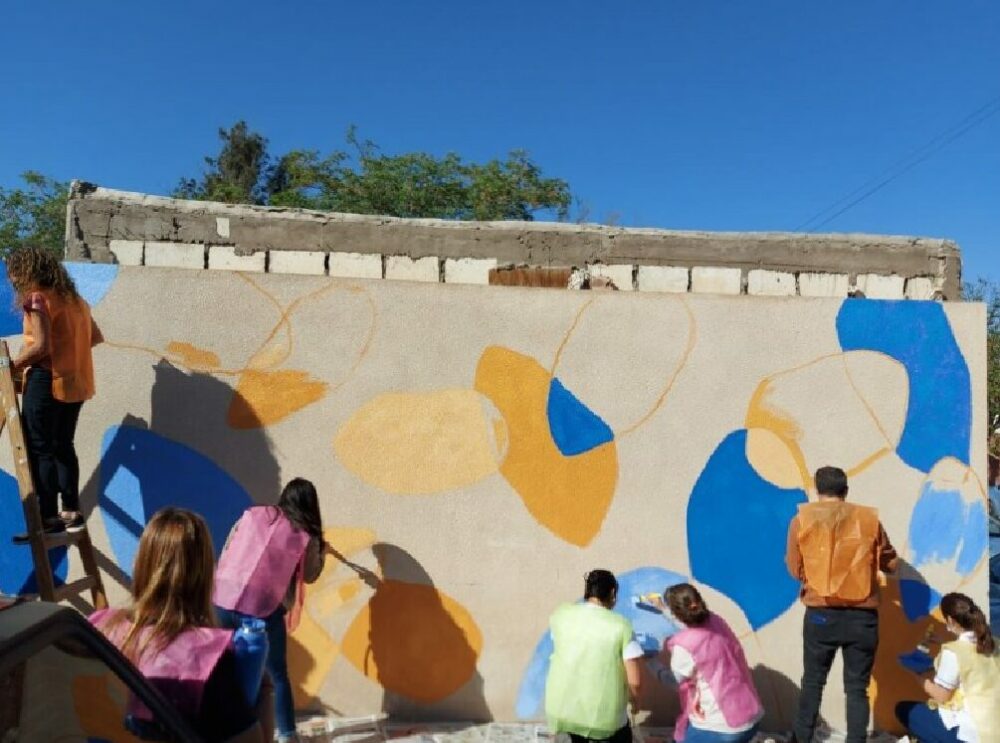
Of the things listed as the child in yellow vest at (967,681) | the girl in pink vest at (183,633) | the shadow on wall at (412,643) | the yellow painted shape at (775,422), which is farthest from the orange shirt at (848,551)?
the girl in pink vest at (183,633)

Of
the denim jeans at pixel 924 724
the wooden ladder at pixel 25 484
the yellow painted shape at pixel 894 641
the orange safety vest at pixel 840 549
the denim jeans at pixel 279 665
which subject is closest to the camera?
the wooden ladder at pixel 25 484

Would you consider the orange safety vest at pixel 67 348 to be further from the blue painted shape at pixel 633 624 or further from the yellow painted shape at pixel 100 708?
the blue painted shape at pixel 633 624

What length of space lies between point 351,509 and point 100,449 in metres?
1.33

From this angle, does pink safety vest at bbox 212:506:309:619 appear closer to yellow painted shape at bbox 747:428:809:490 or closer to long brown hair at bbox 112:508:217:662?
long brown hair at bbox 112:508:217:662

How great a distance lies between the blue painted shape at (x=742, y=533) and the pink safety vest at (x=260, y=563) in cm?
212

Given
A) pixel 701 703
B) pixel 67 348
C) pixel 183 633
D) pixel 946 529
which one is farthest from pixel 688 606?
pixel 67 348

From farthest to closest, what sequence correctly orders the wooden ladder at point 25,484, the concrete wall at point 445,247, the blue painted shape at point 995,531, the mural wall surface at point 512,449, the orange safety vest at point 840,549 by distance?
the blue painted shape at point 995,531, the concrete wall at point 445,247, the mural wall surface at point 512,449, the orange safety vest at point 840,549, the wooden ladder at point 25,484

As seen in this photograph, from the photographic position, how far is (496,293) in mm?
4109

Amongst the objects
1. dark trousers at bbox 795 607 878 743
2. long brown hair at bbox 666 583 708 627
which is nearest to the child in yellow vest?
dark trousers at bbox 795 607 878 743

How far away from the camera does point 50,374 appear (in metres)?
3.29

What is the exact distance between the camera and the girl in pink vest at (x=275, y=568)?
326 centimetres

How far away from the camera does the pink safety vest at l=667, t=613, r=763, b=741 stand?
327 cm

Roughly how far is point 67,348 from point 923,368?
4461mm

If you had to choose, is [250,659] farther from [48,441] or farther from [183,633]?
[48,441]
